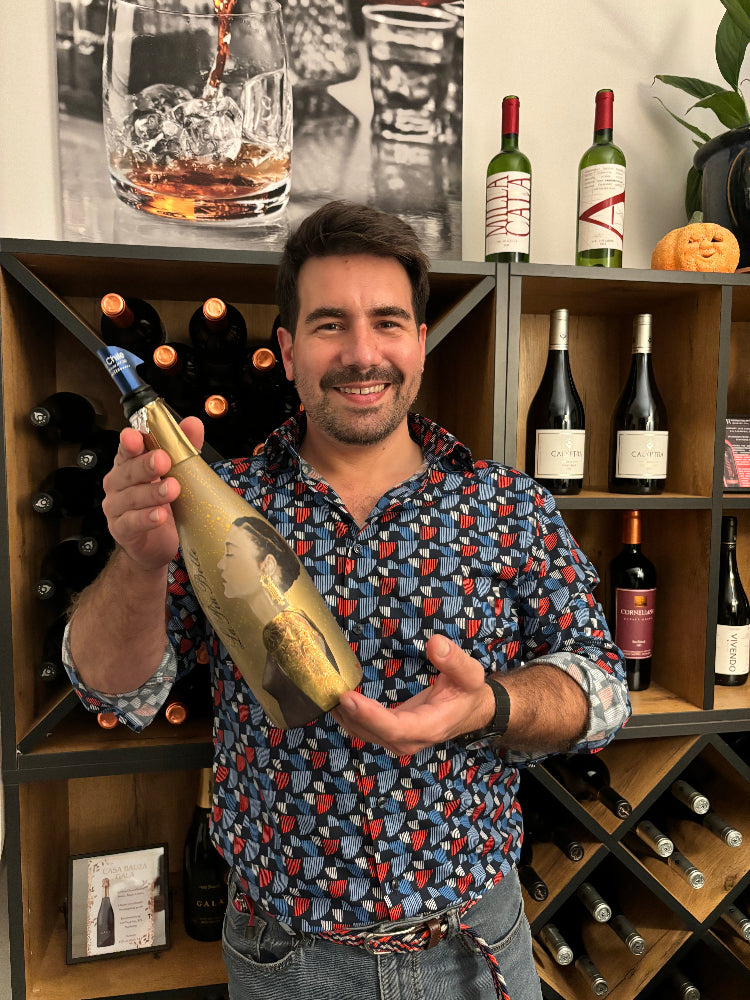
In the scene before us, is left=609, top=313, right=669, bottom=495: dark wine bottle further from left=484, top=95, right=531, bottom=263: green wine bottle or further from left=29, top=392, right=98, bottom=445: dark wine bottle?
left=29, top=392, right=98, bottom=445: dark wine bottle

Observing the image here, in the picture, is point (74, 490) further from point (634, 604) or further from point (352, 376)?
point (634, 604)

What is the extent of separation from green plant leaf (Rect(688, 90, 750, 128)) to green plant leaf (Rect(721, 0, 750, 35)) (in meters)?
0.11

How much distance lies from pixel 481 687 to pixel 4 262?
89cm

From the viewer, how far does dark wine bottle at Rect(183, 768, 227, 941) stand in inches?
49.4

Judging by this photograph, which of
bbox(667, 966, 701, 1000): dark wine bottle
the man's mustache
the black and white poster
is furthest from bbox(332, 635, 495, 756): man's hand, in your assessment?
bbox(667, 966, 701, 1000): dark wine bottle

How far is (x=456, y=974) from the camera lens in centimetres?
85

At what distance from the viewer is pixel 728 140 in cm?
128

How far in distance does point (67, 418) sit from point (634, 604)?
3.56ft

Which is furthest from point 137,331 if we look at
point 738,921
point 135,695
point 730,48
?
point 738,921

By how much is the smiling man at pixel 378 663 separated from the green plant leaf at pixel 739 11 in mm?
847

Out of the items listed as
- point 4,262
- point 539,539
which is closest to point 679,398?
point 539,539

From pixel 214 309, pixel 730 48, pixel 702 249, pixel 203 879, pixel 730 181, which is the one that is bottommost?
pixel 203 879

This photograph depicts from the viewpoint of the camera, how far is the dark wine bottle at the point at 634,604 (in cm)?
133

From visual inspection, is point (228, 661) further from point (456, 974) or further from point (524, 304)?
point (524, 304)
